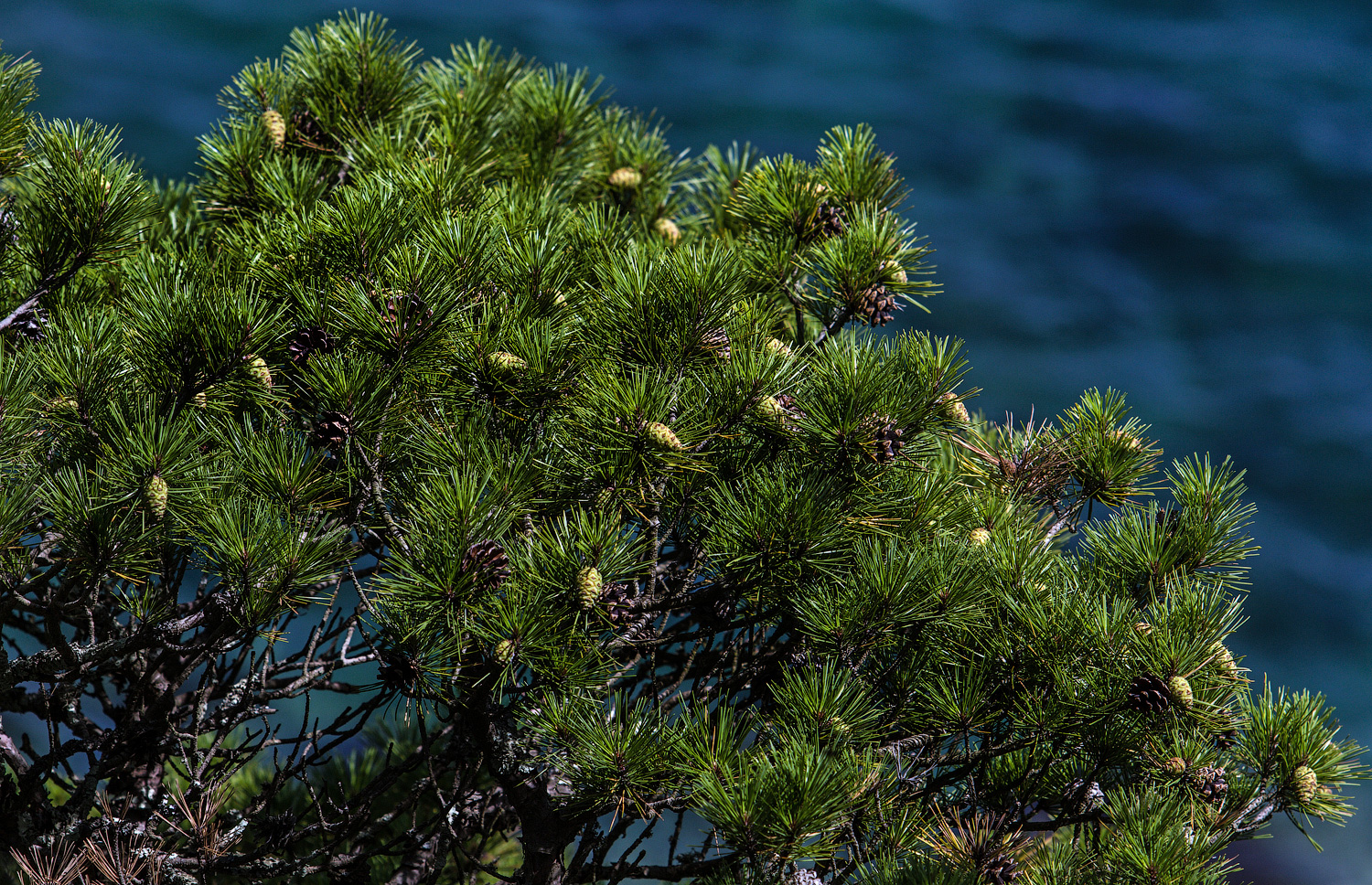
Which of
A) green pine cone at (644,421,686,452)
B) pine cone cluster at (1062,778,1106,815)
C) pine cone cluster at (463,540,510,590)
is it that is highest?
green pine cone at (644,421,686,452)

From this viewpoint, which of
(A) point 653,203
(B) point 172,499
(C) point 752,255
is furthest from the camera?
(A) point 653,203

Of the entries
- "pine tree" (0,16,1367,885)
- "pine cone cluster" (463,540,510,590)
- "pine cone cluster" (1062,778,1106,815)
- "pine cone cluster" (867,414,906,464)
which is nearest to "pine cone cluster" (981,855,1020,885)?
"pine tree" (0,16,1367,885)

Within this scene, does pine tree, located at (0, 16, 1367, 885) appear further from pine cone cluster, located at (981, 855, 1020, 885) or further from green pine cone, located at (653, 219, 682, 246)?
green pine cone, located at (653, 219, 682, 246)

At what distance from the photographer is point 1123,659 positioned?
33.5 inches

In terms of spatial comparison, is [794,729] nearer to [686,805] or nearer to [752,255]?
[686,805]

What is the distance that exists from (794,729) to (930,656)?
0.17 meters

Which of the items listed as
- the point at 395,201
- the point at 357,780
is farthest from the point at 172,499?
the point at 357,780

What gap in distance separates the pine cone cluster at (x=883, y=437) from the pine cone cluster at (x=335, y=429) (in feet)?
1.35

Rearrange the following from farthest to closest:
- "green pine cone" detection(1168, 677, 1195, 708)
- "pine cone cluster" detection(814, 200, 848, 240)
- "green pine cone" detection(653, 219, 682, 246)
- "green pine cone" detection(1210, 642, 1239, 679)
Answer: "green pine cone" detection(653, 219, 682, 246) → "pine cone cluster" detection(814, 200, 848, 240) → "green pine cone" detection(1210, 642, 1239, 679) → "green pine cone" detection(1168, 677, 1195, 708)

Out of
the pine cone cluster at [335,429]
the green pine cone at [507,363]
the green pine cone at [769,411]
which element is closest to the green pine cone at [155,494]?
the pine cone cluster at [335,429]

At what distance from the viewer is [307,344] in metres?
0.84

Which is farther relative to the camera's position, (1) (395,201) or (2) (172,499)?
(1) (395,201)

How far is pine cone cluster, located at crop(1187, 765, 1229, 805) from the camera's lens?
903 mm

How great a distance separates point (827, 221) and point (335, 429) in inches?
23.2
